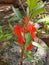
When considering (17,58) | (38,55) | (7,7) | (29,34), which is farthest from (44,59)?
(7,7)

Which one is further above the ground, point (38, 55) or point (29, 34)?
point (29, 34)

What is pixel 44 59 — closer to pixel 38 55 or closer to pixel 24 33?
pixel 38 55

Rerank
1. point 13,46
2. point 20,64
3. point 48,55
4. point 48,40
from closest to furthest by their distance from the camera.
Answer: point 20,64
point 13,46
point 48,55
point 48,40

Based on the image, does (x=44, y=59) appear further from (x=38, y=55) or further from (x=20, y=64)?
(x=20, y=64)

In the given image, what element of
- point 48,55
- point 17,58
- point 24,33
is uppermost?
point 24,33

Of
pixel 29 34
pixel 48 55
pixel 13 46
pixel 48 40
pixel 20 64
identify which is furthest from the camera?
pixel 48 40

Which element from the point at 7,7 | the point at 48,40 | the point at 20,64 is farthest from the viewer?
the point at 7,7

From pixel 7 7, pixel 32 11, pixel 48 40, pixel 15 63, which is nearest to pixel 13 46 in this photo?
pixel 15 63

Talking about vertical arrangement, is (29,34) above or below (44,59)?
above

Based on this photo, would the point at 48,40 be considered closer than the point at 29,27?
No
